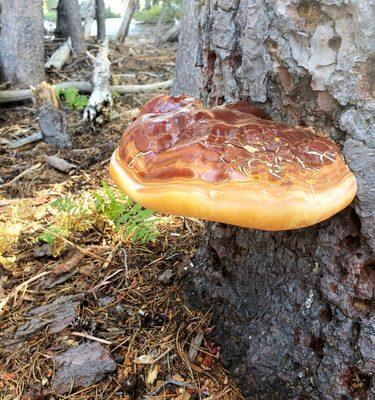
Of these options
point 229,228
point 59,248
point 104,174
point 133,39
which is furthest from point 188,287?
point 133,39

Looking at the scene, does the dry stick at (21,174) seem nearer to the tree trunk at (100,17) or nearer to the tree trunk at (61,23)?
the tree trunk at (61,23)

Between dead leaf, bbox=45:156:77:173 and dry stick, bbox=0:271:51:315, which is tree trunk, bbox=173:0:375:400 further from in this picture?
dead leaf, bbox=45:156:77:173

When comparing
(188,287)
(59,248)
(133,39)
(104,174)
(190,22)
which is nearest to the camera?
(188,287)

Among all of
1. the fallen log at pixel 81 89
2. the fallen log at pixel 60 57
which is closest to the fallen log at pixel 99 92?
the fallen log at pixel 81 89

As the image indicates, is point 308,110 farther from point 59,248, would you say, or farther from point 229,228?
point 59,248

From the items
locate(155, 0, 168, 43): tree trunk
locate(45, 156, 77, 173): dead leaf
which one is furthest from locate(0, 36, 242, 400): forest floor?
locate(155, 0, 168, 43): tree trunk

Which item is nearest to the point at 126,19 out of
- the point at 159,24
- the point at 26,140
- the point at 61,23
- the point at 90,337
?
the point at 61,23
